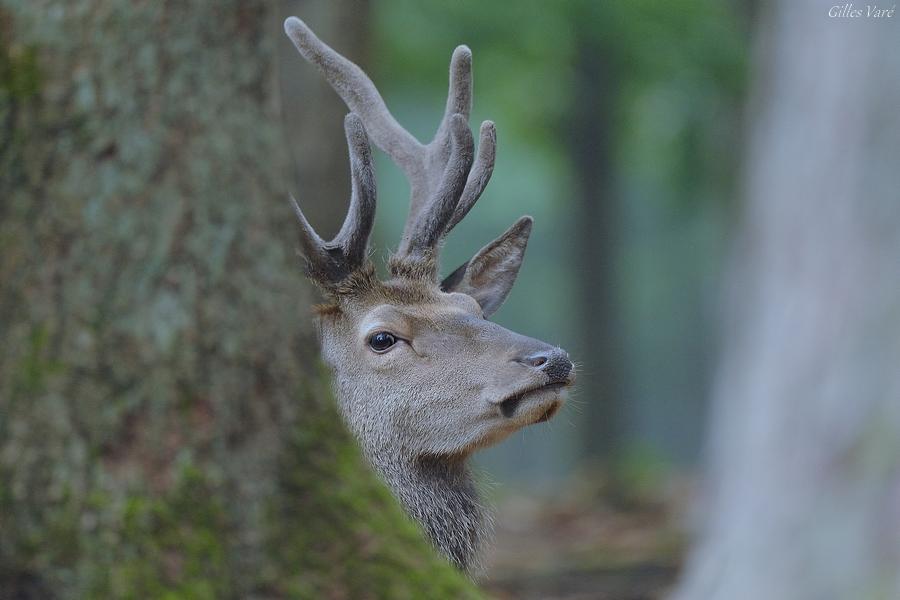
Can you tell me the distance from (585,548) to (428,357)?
546cm

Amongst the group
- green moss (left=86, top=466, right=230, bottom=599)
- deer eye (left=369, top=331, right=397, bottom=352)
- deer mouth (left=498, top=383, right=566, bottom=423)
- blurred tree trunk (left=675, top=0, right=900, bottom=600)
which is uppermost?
blurred tree trunk (left=675, top=0, right=900, bottom=600)

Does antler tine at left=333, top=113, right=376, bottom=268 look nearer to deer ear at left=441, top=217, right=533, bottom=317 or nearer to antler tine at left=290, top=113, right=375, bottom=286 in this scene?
antler tine at left=290, top=113, right=375, bottom=286

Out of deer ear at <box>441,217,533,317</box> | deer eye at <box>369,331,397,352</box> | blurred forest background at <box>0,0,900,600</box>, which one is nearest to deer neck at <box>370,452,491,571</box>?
deer eye at <box>369,331,397,352</box>

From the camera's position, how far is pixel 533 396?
533 cm

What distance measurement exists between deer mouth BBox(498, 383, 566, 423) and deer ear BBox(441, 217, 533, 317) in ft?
3.75

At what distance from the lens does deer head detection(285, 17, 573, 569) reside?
17.8ft

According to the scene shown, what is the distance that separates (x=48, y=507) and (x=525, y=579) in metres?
5.81

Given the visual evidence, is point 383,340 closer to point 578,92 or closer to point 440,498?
point 440,498

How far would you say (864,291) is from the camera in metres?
2.13

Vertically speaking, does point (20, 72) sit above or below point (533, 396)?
above

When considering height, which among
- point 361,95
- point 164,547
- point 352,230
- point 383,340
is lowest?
point 164,547

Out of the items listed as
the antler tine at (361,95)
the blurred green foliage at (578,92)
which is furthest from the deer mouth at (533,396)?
the blurred green foliage at (578,92)

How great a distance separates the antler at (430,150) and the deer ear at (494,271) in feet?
1.15

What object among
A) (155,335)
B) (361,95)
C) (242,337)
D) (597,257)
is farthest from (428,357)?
(597,257)
